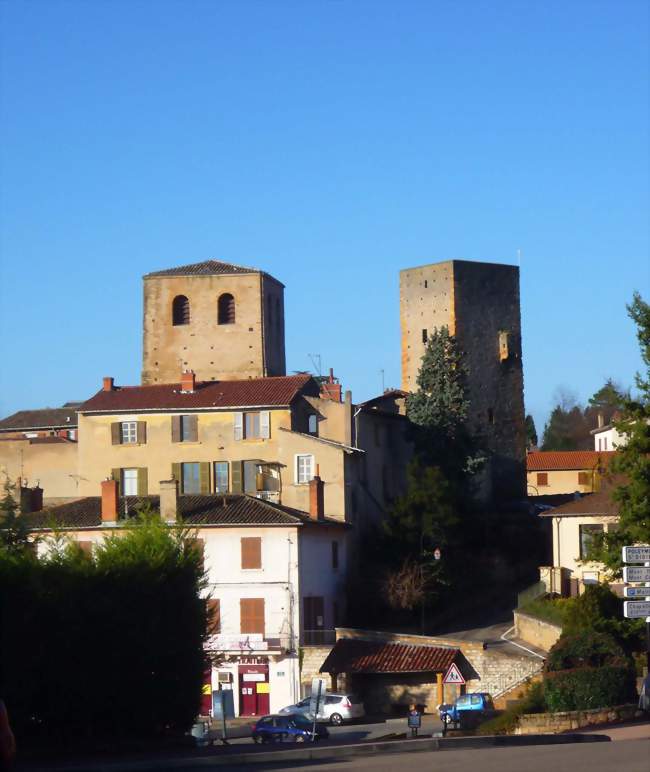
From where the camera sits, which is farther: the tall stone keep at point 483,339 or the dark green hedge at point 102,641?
the tall stone keep at point 483,339

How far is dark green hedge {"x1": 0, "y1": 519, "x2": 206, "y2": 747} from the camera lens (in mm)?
31359

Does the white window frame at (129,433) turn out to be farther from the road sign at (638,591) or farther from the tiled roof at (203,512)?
the road sign at (638,591)

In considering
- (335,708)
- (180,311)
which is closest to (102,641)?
(335,708)

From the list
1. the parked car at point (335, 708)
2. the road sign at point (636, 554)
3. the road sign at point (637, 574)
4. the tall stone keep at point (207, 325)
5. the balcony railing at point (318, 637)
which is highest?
the tall stone keep at point (207, 325)

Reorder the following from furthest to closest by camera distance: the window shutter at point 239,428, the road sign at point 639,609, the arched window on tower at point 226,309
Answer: the arched window on tower at point 226,309, the window shutter at point 239,428, the road sign at point 639,609

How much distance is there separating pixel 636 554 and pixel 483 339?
45358 mm

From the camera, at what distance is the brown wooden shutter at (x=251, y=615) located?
170 ft

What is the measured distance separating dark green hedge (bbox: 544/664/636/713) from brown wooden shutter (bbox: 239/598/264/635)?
2026cm

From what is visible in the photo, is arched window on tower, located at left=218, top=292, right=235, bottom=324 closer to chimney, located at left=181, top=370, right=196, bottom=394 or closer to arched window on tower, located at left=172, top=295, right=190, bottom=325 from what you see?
arched window on tower, located at left=172, top=295, right=190, bottom=325

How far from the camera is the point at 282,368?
77.0 metres

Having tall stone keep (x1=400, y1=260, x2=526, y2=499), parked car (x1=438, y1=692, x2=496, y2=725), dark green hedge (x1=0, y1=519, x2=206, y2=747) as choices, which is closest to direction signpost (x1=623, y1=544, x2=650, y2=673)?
parked car (x1=438, y1=692, x2=496, y2=725)

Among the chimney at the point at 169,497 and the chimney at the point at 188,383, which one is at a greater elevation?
the chimney at the point at 188,383

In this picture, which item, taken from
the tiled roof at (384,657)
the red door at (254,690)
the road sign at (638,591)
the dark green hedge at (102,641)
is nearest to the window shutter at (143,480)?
the red door at (254,690)

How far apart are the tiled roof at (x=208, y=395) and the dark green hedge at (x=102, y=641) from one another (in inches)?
988
